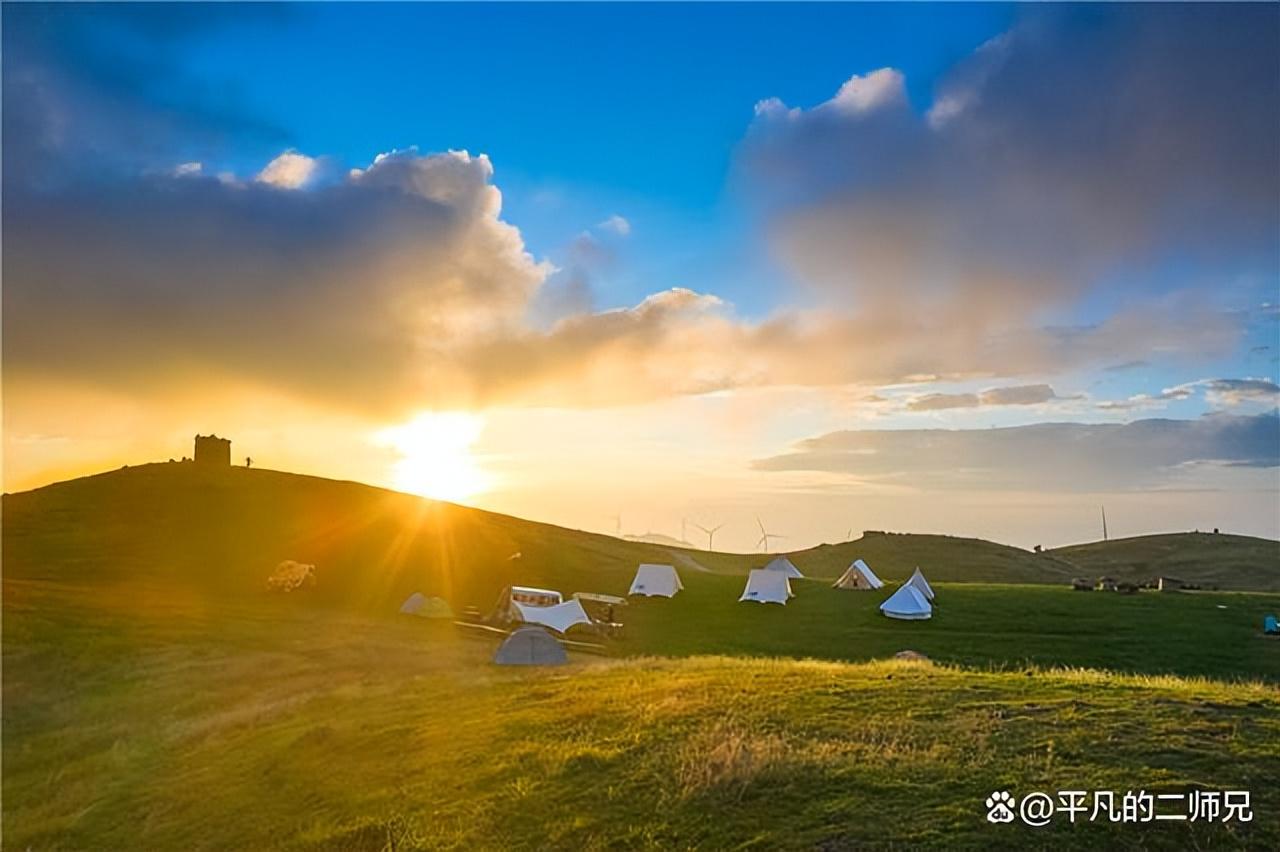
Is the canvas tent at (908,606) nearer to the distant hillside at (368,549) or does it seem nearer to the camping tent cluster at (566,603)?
the camping tent cluster at (566,603)

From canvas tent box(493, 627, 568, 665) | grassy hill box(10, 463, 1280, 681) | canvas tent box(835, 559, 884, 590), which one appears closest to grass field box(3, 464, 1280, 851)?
grassy hill box(10, 463, 1280, 681)

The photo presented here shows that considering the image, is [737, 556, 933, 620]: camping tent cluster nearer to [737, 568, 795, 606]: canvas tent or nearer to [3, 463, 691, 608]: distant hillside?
[737, 568, 795, 606]: canvas tent

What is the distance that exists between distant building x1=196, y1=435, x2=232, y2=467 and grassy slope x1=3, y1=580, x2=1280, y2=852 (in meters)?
123

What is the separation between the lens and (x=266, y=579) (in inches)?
3514

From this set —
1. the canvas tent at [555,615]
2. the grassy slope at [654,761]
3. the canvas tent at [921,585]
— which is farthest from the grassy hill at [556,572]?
the grassy slope at [654,761]

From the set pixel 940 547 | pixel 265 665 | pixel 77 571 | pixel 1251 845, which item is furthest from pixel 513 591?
pixel 940 547

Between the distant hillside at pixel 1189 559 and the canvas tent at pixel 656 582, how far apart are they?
2880 inches

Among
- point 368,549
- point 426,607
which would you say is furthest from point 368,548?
point 426,607

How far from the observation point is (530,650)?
50.2 metres

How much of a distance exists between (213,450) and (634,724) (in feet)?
502

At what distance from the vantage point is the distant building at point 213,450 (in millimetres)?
151500

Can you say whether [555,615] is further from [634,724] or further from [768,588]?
[634,724]

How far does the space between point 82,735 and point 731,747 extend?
112 feet

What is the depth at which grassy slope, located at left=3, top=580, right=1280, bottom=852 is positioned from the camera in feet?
46.7
